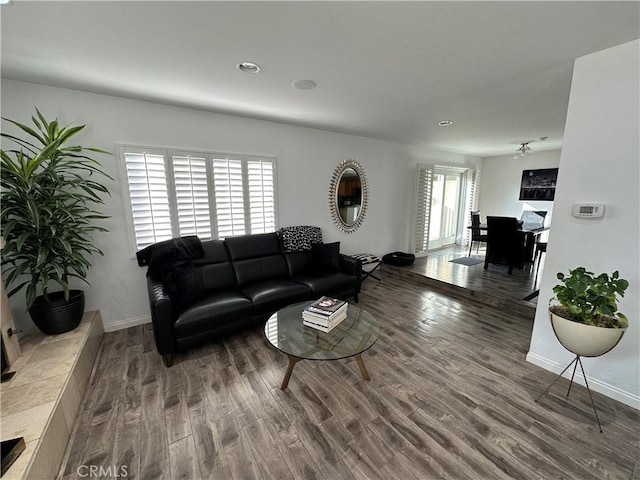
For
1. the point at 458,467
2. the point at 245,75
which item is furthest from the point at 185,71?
the point at 458,467

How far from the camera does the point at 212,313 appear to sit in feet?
7.72

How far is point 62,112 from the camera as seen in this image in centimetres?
234

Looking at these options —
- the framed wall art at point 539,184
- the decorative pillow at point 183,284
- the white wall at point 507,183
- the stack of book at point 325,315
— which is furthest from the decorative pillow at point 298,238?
the framed wall art at point 539,184

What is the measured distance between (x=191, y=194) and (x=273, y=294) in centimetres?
152

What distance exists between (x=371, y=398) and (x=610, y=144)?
2.43m

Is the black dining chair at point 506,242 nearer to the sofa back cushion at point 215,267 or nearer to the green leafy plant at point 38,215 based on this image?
the sofa back cushion at point 215,267

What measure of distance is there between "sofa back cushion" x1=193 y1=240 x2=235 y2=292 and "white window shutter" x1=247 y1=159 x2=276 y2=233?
0.57m

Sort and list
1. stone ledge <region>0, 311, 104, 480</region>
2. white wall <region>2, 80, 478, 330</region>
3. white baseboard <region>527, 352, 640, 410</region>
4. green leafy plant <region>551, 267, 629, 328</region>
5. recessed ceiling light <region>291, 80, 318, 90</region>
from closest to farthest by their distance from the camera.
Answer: stone ledge <region>0, 311, 104, 480</region>
green leafy plant <region>551, 267, 629, 328</region>
white baseboard <region>527, 352, 640, 410</region>
recessed ceiling light <region>291, 80, 318, 90</region>
white wall <region>2, 80, 478, 330</region>

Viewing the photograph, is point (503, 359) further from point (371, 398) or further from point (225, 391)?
point (225, 391)

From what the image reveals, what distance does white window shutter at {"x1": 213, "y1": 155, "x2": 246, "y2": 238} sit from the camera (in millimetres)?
3141

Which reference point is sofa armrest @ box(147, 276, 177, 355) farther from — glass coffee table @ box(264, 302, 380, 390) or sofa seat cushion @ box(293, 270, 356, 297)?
sofa seat cushion @ box(293, 270, 356, 297)

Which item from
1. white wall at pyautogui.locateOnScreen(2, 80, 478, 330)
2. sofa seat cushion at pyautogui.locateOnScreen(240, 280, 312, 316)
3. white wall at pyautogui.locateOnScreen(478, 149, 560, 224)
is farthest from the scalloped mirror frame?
white wall at pyautogui.locateOnScreen(478, 149, 560, 224)

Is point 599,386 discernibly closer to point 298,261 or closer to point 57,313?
point 298,261

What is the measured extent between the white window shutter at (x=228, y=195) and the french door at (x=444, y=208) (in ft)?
14.1
